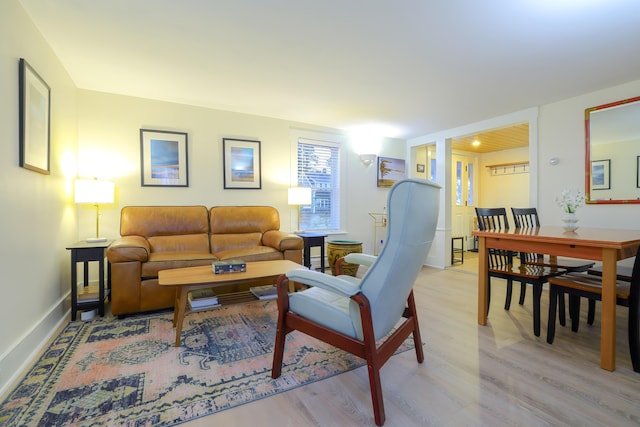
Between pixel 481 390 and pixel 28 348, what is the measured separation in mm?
2751

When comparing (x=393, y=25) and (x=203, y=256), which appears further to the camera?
(x=203, y=256)

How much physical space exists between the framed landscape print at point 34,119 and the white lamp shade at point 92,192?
0.49 metres

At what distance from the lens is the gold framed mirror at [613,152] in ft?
9.69

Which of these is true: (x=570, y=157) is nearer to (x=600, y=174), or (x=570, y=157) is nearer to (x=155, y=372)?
(x=600, y=174)

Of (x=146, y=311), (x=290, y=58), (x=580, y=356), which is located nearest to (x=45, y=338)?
(x=146, y=311)

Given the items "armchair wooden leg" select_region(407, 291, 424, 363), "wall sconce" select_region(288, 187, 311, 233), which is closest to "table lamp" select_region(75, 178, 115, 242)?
"wall sconce" select_region(288, 187, 311, 233)

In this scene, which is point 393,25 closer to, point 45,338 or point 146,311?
point 146,311

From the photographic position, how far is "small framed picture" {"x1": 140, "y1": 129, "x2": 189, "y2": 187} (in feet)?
11.4

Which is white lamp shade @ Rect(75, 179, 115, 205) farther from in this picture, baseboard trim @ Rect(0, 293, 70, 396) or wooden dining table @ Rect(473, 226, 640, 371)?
wooden dining table @ Rect(473, 226, 640, 371)

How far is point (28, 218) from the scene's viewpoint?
6.51 ft

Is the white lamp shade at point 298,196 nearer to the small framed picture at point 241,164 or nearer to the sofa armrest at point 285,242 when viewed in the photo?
the small framed picture at point 241,164

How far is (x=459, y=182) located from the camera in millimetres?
6496

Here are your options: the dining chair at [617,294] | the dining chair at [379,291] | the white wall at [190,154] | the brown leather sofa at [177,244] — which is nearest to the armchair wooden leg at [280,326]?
the dining chair at [379,291]

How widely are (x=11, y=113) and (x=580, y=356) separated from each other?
12.8ft
